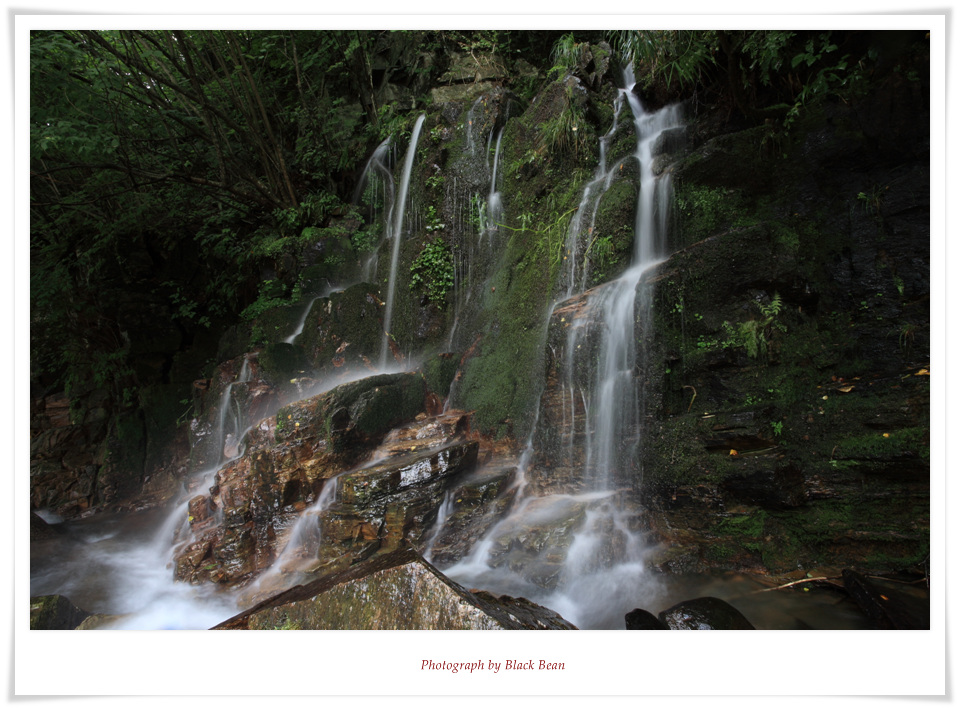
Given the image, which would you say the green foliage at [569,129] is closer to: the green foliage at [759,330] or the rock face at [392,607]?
the green foliage at [759,330]

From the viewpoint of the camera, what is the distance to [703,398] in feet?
11.7

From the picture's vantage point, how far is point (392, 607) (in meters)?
→ 2.13

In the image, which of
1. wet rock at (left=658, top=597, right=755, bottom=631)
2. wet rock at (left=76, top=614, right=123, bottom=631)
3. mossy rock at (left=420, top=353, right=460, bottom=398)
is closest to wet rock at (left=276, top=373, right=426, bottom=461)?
mossy rock at (left=420, top=353, right=460, bottom=398)

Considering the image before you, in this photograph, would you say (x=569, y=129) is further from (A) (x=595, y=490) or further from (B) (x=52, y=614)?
(B) (x=52, y=614)

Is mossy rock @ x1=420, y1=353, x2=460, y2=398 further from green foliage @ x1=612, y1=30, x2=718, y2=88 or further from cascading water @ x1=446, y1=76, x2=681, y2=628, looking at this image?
green foliage @ x1=612, y1=30, x2=718, y2=88

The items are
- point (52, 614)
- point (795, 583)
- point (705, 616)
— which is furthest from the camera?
point (52, 614)

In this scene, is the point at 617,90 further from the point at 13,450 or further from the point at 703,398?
the point at 13,450

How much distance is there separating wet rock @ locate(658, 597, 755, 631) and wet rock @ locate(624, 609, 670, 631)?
0.04 m

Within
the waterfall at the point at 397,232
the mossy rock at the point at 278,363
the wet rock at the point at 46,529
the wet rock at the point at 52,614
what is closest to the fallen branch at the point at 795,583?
the wet rock at the point at 52,614

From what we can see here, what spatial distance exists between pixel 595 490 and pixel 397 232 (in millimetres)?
5091

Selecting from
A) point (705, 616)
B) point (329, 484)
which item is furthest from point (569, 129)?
point (705, 616)

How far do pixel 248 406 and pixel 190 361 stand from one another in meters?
2.79
